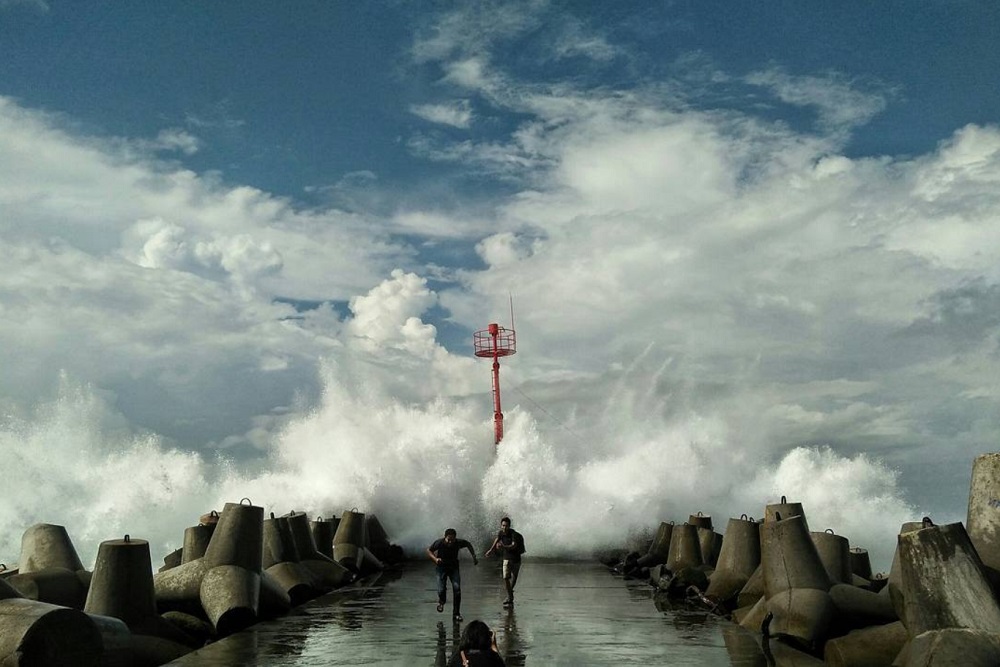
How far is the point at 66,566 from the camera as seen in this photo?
13.8 metres

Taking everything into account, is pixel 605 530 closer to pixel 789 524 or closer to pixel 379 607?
pixel 379 607

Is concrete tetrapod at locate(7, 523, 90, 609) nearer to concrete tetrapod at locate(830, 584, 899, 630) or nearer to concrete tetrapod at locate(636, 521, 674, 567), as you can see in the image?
concrete tetrapod at locate(830, 584, 899, 630)

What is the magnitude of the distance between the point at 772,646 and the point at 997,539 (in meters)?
2.96

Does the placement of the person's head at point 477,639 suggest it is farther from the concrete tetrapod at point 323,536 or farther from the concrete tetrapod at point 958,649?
the concrete tetrapod at point 323,536

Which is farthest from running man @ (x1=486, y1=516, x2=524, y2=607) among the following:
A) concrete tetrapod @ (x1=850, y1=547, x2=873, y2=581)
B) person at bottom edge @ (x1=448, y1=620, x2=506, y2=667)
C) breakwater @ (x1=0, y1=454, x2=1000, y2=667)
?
person at bottom edge @ (x1=448, y1=620, x2=506, y2=667)

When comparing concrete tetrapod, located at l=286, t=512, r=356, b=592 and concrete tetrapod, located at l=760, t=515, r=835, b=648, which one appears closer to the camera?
concrete tetrapod, located at l=760, t=515, r=835, b=648

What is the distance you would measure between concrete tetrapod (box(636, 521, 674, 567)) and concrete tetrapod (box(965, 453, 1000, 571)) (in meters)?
12.8

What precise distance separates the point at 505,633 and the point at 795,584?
382 cm

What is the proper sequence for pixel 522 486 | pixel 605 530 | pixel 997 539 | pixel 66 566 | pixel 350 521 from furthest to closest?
pixel 522 486, pixel 605 530, pixel 350 521, pixel 66 566, pixel 997 539

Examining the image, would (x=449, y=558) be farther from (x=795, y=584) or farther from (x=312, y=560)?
(x=312, y=560)

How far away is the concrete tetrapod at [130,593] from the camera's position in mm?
10422

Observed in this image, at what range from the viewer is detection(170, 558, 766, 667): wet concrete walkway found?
948 cm

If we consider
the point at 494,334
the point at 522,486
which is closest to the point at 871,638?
the point at 522,486

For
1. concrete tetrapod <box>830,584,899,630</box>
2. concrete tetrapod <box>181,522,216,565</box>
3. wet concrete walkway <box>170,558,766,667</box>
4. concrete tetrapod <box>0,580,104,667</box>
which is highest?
concrete tetrapod <box>181,522,216,565</box>
